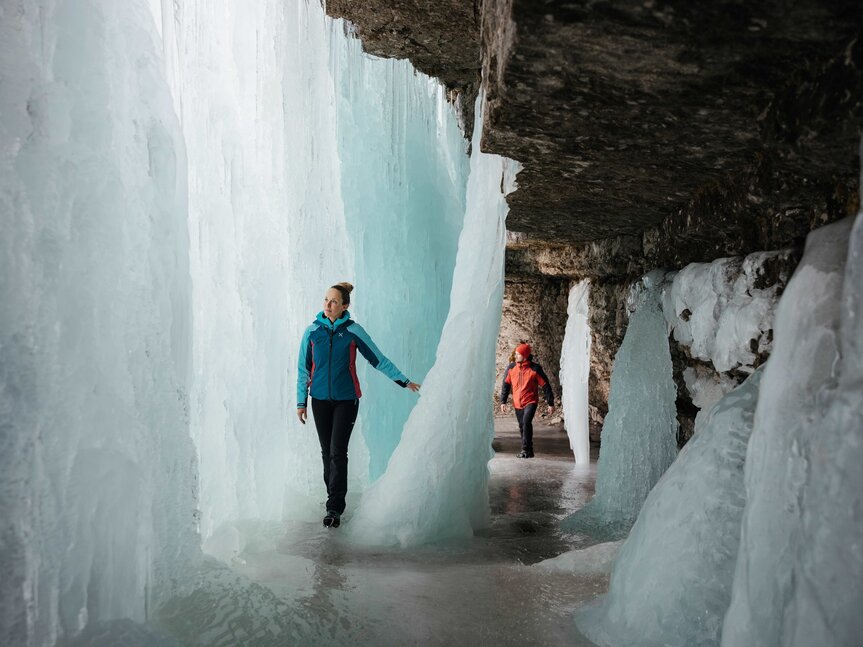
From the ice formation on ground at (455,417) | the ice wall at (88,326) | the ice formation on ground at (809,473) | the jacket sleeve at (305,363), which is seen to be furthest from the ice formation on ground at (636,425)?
the ice wall at (88,326)

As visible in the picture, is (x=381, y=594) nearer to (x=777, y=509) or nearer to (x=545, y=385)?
(x=777, y=509)

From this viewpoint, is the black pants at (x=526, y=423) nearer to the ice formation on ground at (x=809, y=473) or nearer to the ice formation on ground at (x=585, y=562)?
the ice formation on ground at (x=585, y=562)

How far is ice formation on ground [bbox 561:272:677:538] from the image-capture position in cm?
469

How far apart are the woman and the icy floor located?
16.4 inches

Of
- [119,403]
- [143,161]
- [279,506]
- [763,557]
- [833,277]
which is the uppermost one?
[143,161]

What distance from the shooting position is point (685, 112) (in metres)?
2.17

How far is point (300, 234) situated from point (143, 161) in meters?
3.13

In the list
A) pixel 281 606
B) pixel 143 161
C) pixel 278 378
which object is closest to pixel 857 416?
pixel 281 606

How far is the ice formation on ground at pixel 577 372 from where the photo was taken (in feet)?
26.2

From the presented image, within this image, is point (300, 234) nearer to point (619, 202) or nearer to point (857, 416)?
point (619, 202)

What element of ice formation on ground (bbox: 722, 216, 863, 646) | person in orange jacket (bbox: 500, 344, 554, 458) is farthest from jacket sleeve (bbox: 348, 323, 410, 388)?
person in orange jacket (bbox: 500, 344, 554, 458)

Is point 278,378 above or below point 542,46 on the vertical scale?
below

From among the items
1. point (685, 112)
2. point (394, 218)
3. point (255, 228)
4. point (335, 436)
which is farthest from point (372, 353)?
point (394, 218)

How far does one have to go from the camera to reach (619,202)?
3.83 metres
